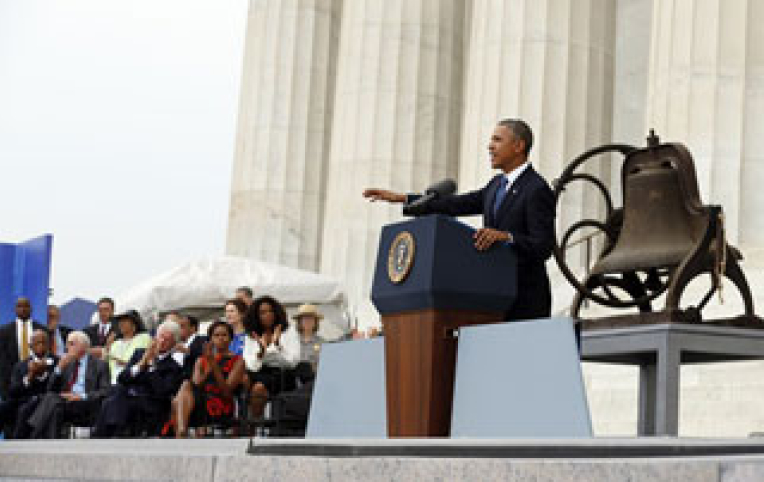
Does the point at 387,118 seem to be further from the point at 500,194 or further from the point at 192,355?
the point at 500,194

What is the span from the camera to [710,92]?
76.8 feet

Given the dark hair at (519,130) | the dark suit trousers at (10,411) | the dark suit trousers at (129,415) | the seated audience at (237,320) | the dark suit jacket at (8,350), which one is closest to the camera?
the dark hair at (519,130)

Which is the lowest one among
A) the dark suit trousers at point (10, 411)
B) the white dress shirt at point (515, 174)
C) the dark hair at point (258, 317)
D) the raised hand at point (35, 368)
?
the dark suit trousers at point (10, 411)

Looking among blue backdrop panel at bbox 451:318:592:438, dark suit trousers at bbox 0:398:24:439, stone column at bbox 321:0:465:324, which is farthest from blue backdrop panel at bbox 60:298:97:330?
blue backdrop panel at bbox 451:318:592:438

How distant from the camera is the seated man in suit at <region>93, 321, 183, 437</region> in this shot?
20234mm

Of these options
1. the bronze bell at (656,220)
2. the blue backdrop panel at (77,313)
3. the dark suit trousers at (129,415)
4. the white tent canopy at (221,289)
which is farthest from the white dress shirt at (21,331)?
the blue backdrop panel at (77,313)

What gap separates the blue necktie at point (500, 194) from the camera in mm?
10648

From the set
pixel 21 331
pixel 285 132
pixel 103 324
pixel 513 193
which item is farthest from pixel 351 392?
pixel 285 132

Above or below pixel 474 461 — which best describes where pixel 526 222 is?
above

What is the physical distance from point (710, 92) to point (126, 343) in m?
10.1

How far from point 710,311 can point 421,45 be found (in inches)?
639

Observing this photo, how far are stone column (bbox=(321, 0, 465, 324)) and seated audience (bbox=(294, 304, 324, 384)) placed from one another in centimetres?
1074

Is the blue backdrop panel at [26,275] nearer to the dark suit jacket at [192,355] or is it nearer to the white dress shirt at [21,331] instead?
the white dress shirt at [21,331]

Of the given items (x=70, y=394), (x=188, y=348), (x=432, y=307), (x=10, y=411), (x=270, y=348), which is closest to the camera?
(x=432, y=307)
